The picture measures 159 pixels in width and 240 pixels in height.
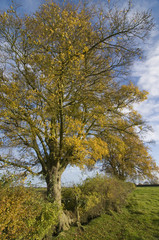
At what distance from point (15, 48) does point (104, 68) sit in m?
4.68

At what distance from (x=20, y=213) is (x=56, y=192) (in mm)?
3687

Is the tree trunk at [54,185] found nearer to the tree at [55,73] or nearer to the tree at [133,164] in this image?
the tree at [55,73]

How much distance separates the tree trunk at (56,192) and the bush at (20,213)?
1.75 meters

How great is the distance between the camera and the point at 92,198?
9.80m

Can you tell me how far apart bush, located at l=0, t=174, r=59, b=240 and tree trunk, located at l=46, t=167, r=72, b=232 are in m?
1.75

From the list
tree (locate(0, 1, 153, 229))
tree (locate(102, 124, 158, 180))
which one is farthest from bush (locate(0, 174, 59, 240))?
tree (locate(102, 124, 158, 180))

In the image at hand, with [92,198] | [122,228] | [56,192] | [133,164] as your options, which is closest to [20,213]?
[56,192]

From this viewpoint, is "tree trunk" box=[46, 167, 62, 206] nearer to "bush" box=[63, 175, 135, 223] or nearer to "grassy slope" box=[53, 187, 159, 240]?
"grassy slope" box=[53, 187, 159, 240]

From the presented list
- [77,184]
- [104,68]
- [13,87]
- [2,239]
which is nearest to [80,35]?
[104,68]

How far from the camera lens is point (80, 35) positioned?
6.68 m

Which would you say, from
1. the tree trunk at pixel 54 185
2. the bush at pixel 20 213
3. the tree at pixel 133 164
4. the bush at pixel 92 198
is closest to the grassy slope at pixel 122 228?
the bush at pixel 92 198

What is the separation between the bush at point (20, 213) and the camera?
157 inches

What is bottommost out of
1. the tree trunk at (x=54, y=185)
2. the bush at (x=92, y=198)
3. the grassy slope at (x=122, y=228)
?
the grassy slope at (x=122, y=228)

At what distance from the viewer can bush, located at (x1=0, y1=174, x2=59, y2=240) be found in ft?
13.1
